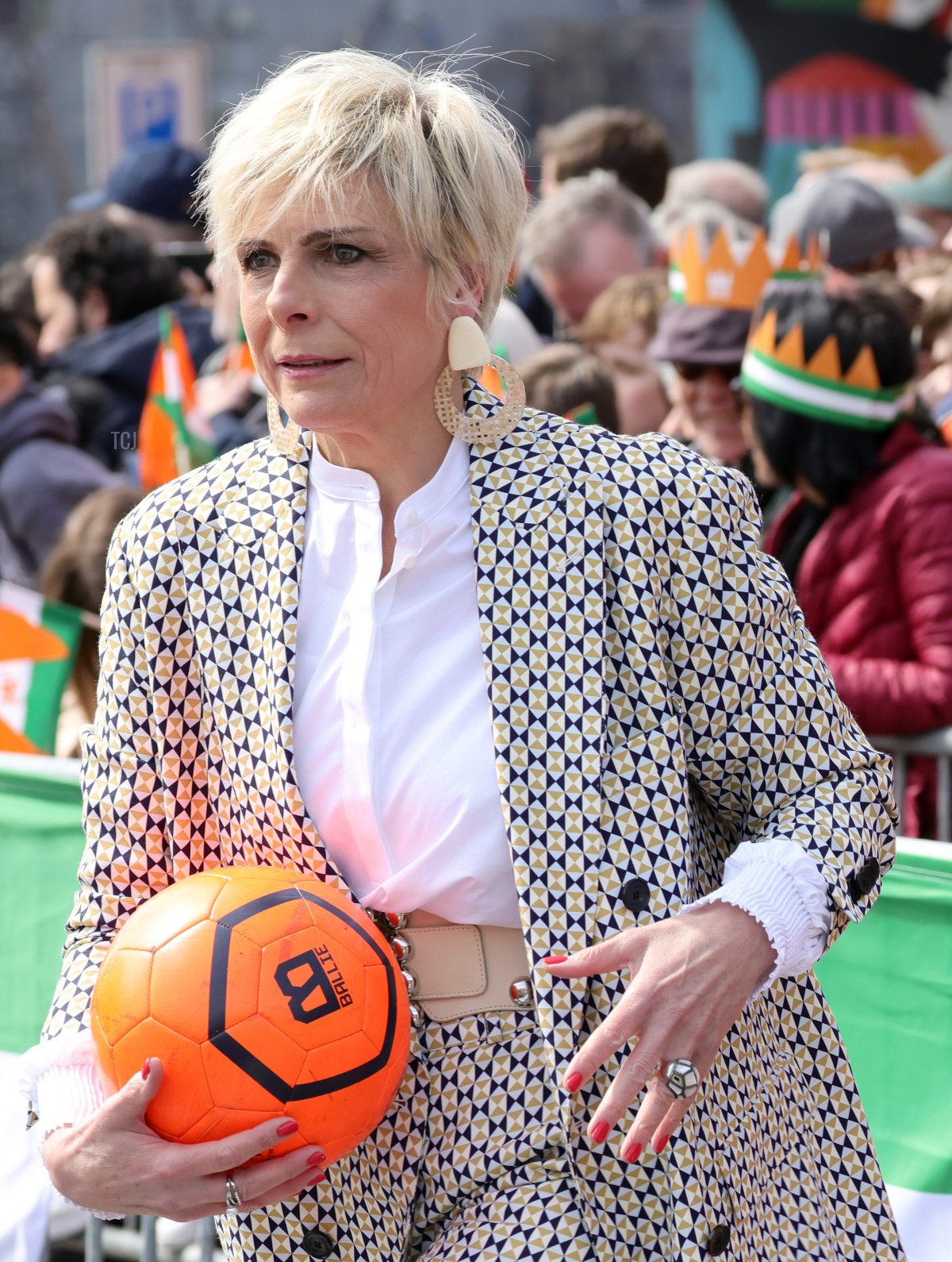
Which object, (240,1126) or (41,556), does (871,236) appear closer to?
(41,556)

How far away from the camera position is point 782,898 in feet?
7.30

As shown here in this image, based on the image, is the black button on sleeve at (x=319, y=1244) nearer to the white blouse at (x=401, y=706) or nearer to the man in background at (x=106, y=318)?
the white blouse at (x=401, y=706)

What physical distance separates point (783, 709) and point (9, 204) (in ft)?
67.6

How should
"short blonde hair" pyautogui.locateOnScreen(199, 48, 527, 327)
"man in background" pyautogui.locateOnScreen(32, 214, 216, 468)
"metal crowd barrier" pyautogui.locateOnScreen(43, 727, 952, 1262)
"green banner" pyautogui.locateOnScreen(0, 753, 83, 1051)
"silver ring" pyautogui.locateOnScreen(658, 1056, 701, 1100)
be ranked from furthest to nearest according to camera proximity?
1. "man in background" pyautogui.locateOnScreen(32, 214, 216, 468)
2. "metal crowd barrier" pyautogui.locateOnScreen(43, 727, 952, 1262)
3. "green banner" pyautogui.locateOnScreen(0, 753, 83, 1051)
4. "short blonde hair" pyautogui.locateOnScreen(199, 48, 527, 327)
5. "silver ring" pyautogui.locateOnScreen(658, 1056, 701, 1100)

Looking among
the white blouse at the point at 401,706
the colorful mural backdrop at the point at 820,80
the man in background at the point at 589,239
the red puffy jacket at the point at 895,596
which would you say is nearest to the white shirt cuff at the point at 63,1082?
the white blouse at the point at 401,706

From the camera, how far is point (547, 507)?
7.90ft

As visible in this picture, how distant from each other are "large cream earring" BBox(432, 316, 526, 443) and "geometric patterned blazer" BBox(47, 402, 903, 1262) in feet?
0.10

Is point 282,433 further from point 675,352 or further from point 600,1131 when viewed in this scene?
point 675,352

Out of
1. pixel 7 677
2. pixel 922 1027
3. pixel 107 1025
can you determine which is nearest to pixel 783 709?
pixel 107 1025

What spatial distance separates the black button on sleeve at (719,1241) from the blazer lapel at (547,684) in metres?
0.32

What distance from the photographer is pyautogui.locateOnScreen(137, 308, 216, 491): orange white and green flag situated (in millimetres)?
Result: 6781

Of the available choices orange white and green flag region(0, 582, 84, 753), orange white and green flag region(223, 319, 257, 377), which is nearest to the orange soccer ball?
orange white and green flag region(0, 582, 84, 753)

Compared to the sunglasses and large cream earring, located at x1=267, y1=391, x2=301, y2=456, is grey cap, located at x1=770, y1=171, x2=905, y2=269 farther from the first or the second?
large cream earring, located at x1=267, y1=391, x2=301, y2=456

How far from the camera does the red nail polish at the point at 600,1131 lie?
6.91 feet
